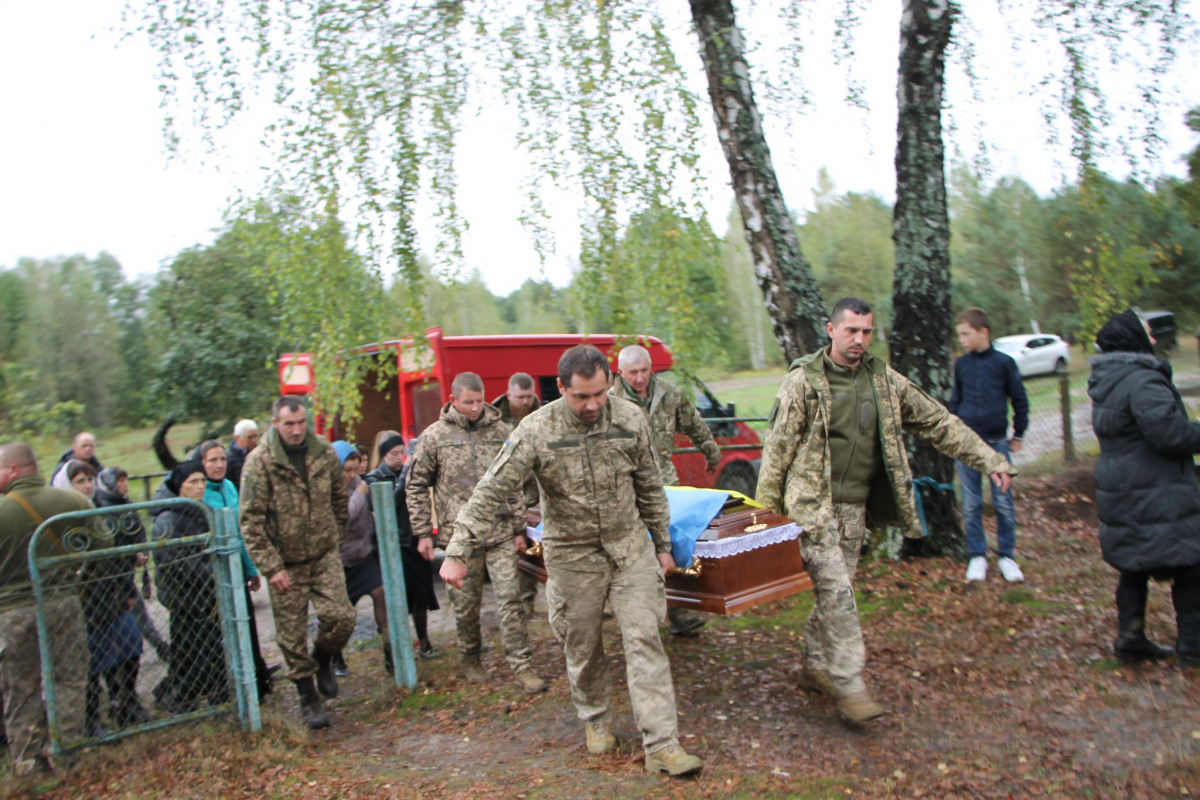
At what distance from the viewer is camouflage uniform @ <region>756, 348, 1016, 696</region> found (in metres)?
4.43

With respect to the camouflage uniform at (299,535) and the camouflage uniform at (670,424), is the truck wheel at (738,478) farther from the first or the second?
the camouflage uniform at (299,535)

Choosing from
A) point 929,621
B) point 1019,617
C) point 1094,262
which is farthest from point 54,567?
point 1094,262

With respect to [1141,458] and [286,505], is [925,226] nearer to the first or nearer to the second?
[1141,458]

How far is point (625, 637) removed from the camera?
4.15 m

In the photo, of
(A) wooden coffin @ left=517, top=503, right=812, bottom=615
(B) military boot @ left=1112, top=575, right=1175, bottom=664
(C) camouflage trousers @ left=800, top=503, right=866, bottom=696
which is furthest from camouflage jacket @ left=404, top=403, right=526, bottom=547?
(B) military boot @ left=1112, top=575, right=1175, bottom=664

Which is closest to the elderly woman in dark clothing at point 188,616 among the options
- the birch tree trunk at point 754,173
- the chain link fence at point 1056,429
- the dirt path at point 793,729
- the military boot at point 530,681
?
the dirt path at point 793,729

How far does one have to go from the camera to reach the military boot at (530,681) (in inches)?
217

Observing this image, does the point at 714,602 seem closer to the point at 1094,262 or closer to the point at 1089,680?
the point at 1089,680

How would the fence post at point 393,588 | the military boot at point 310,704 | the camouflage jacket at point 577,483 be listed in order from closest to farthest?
1. the camouflage jacket at point 577,483
2. the military boot at point 310,704
3. the fence post at point 393,588

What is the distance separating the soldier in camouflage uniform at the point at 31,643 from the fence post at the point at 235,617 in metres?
0.71

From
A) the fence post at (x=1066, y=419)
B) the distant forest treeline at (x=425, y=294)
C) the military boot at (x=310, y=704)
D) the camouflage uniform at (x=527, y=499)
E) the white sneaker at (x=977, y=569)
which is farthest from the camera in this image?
the fence post at (x=1066, y=419)

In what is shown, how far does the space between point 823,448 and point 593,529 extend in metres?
1.28

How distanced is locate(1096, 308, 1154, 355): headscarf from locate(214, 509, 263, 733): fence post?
194 inches

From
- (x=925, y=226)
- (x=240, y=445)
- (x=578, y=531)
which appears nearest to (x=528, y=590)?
(x=240, y=445)
